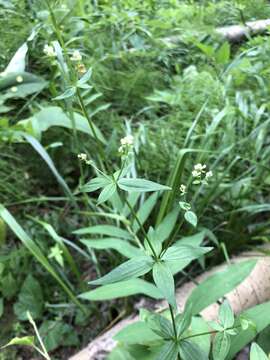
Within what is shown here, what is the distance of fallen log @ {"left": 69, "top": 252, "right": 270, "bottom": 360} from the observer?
106 centimetres

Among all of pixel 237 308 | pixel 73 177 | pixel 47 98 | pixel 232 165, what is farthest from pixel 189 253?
pixel 47 98

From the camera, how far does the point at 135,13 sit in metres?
1.38

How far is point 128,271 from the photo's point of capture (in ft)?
1.99

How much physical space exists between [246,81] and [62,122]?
63cm

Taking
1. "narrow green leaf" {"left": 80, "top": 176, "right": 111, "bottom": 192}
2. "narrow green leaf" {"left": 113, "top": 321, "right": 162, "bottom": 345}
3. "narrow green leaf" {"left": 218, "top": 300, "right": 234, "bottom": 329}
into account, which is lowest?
"narrow green leaf" {"left": 113, "top": 321, "right": 162, "bottom": 345}

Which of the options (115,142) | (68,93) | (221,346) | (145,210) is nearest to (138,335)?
(221,346)

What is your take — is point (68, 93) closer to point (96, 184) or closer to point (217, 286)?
point (96, 184)

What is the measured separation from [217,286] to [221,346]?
30cm

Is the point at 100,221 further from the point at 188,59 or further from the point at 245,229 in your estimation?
the point at 188,59

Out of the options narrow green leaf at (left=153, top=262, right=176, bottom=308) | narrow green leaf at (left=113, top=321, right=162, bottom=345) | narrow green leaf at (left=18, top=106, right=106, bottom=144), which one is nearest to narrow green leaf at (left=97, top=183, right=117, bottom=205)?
narrow green leaf at (left=153, top=262, right=176, bottom=308)

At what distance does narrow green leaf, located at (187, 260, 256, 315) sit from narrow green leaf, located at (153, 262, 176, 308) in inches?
14.1

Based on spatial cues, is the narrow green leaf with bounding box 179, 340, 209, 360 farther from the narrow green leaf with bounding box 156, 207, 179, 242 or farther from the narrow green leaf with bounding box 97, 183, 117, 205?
the narrow green leaf with bounding box 156, 207, 179, 242

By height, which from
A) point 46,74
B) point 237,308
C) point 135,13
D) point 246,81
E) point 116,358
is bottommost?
point 237,308

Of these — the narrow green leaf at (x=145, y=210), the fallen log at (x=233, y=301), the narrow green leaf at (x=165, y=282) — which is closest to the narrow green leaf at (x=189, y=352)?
the narrow green leaf at (x=165, y=282)
